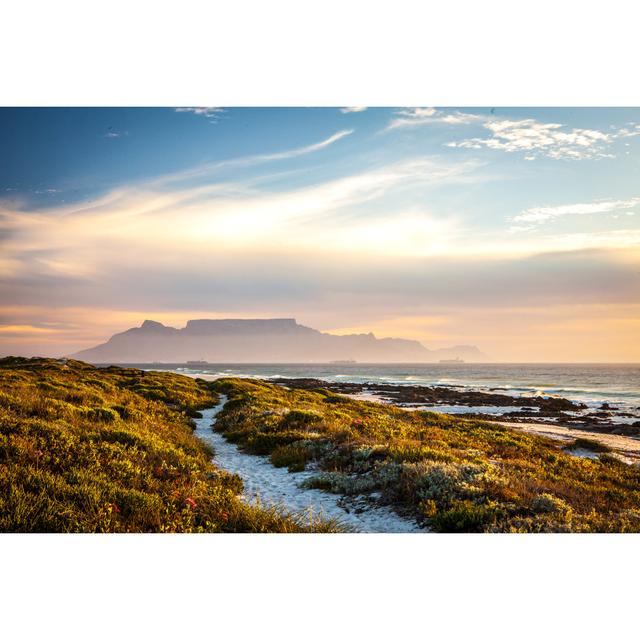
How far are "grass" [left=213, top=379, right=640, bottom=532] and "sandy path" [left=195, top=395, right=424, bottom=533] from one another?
418mm

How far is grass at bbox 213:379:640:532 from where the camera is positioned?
8812mm

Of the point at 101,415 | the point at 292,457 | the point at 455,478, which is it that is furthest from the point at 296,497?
the point at 101,415

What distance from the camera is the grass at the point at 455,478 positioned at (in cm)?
881

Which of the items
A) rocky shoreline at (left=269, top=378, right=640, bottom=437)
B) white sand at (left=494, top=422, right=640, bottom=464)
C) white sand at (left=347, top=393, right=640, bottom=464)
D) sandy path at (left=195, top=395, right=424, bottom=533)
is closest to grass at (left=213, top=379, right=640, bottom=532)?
sandy path at (left=195, top=395, right=424, bottom=533)

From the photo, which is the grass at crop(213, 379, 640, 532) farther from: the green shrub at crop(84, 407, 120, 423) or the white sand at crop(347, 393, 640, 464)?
the green shrub at crop(84, 407, 120, 423)

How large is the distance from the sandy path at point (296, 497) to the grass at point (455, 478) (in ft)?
1.37

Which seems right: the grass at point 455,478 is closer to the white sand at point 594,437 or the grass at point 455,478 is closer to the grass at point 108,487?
the grass at point 108,487

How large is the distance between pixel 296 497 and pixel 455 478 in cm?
408

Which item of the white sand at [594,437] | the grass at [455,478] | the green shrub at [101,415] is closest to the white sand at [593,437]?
the white sand at [594,437]

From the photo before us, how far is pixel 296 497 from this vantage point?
11383 millimetres

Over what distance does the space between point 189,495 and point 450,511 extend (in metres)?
5.38

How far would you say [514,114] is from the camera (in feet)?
48.8
